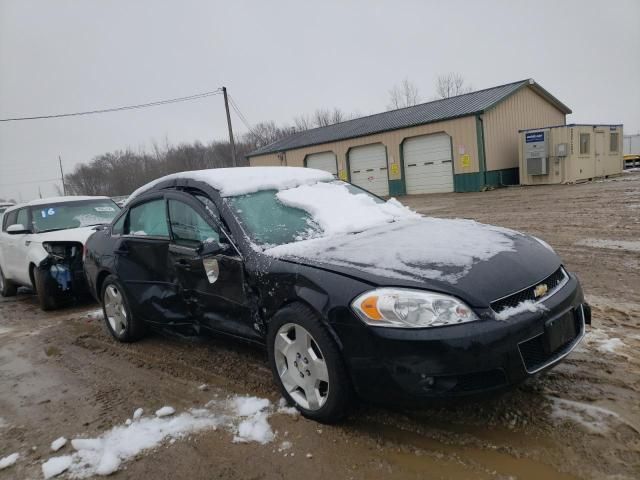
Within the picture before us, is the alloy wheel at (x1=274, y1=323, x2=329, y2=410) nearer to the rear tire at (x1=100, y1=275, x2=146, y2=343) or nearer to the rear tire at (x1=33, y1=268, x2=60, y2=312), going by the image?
the rear tire at (x1=100, y1=275, x2=146, y2=343)

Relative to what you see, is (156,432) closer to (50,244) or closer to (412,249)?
(412,249)

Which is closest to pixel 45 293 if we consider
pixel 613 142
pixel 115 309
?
pixel 115 309

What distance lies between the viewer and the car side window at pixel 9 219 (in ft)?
Answer: 25.4

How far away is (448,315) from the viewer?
95.0 inches

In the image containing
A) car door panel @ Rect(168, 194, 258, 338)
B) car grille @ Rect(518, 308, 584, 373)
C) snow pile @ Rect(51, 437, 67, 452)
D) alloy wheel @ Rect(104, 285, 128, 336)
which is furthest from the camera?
alloy wheel @ Rect(104, 285, 128, 336)

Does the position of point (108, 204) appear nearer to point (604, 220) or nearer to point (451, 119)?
point (604, 220)

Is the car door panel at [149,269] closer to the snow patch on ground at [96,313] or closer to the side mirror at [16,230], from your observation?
the snow patch on ground at [96,313]

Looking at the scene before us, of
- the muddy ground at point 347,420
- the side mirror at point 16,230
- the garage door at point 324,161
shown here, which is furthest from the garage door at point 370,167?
the muddy ground at point 347,420

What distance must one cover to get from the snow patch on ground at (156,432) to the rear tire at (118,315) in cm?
Answer: 155

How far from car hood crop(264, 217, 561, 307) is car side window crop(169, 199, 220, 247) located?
0.70m

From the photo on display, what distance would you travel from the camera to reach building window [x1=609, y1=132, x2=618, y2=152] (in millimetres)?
21441

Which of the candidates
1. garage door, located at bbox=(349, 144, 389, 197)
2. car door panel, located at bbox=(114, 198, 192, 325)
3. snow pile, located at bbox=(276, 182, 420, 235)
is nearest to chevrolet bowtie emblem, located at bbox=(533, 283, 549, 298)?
snow pile, located at bbox=(276, 182, 420, 235)

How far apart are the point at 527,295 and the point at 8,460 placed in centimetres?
316

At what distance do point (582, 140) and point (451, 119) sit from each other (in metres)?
5.21
